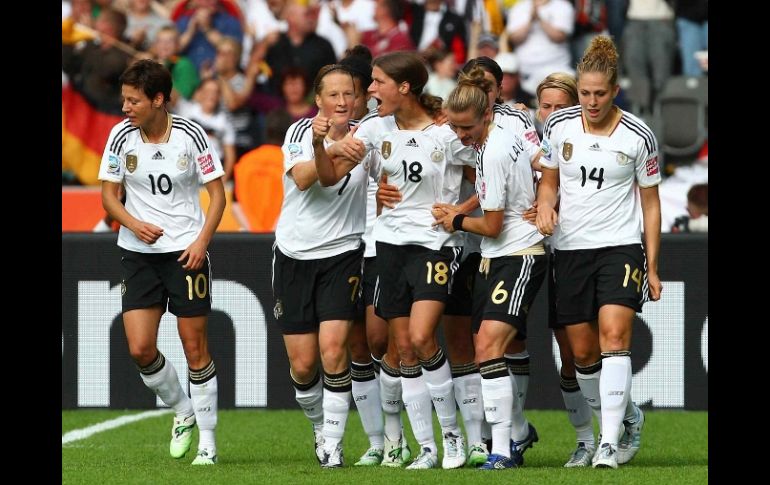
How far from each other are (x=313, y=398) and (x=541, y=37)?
6.68 metres

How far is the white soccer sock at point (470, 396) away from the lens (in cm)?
783

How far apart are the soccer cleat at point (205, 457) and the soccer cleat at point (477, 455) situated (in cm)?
147

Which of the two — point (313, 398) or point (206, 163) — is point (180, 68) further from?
point (313, 398)

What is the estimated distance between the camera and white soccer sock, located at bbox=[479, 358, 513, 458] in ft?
24.2

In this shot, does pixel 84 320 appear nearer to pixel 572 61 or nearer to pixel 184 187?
pixel 184 187

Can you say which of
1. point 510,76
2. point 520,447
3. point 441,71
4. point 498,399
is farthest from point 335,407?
point 441,71

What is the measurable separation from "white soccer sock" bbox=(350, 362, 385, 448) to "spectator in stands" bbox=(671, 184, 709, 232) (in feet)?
16.8

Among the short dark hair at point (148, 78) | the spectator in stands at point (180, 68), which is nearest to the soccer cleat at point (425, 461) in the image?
the short dark hair at point (148, 78)

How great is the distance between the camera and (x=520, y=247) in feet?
24.7

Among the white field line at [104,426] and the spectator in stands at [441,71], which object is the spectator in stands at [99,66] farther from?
the white field line at [104,426]

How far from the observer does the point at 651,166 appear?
7434 millimetres

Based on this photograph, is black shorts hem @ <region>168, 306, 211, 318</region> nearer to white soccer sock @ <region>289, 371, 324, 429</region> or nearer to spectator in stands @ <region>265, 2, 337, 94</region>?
white soccer sock @ <region>289, 371, 324, 429</region>

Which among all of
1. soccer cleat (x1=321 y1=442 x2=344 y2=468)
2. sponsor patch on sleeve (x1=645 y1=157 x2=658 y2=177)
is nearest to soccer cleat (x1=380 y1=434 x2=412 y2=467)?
soccer cleat (x1=321 y1=442 x2=344 y2=468)

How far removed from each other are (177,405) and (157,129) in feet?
5.37
